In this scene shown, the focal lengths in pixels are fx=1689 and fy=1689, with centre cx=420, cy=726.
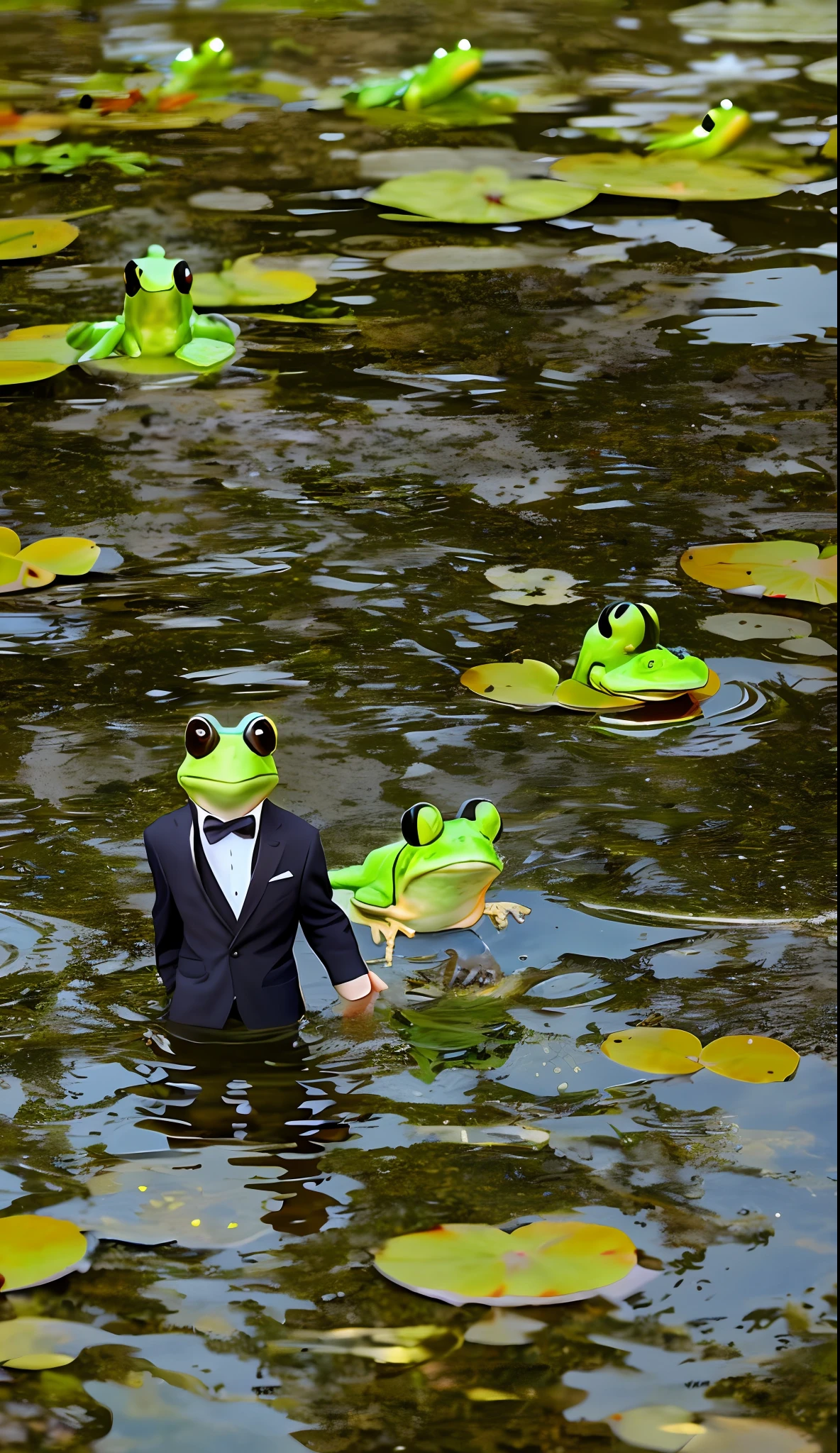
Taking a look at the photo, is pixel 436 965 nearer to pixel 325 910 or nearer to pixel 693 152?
pixel 325 910

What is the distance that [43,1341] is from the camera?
2973 millimetres

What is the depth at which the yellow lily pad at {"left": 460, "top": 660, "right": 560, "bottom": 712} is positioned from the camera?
527cm

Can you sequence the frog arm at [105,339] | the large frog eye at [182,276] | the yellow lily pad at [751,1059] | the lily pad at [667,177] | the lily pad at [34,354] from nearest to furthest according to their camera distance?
the yellow lily pad at [751,1059], the large frog eye at [182,276], the lily pad at [34,354], the frog arm at [105,339], the lily pad at [667,177]

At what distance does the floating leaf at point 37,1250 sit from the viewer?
3092 mm

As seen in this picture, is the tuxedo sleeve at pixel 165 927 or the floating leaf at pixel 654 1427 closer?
the floating leaf at pixel 654 1427

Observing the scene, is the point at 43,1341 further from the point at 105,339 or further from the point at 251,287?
the point at 251,287

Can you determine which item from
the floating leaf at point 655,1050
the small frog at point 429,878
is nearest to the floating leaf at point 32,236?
the small frog at point 429,878

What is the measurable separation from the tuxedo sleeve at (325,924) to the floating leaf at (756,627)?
7.76 feet

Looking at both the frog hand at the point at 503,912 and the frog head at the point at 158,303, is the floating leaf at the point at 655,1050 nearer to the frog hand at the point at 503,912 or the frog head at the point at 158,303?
the frog hand at the point at 503,912

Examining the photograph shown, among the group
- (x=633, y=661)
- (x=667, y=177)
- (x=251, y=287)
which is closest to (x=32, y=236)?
(x=251, y=287)

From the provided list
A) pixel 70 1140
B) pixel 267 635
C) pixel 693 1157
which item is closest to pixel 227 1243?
pixel 70 1140

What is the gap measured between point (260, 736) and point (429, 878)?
658 millimetres

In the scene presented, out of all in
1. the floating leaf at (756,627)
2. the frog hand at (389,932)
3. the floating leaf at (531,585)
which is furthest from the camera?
the floating leaf at (531,585)

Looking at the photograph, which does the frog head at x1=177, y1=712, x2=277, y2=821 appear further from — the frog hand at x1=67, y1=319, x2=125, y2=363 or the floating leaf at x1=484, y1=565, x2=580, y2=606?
the frog hand at x1=67, y1=319, x2=125, y2=363
